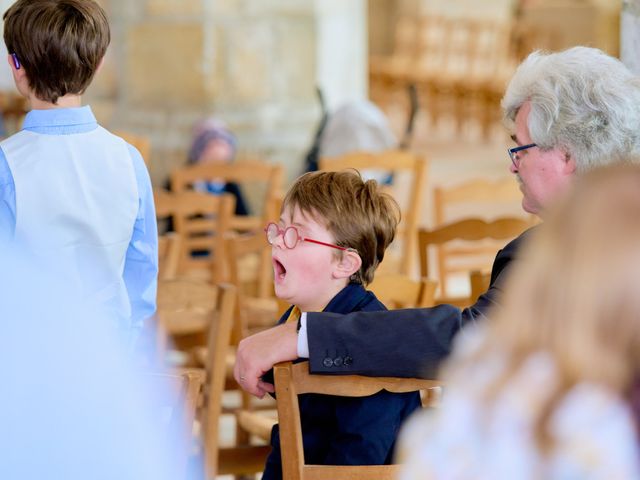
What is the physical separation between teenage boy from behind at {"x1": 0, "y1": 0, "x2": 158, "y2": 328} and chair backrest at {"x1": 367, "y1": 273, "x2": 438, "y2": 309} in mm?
660

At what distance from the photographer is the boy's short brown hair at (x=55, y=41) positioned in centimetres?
220

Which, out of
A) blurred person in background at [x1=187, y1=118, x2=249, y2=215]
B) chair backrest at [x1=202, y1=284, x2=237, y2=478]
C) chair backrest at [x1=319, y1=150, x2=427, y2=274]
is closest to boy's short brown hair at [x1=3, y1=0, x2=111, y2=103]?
chair backrest at [x1=202, y1=284, x2=237, y2=478]

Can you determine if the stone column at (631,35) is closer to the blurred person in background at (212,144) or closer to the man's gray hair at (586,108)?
the man's gray hair at (586,108)

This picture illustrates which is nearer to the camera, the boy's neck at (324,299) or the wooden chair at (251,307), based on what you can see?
the boy's neck at (324,299)

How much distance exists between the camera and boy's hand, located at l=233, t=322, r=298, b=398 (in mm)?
1880

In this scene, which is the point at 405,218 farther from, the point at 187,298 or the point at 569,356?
the point at 569,356

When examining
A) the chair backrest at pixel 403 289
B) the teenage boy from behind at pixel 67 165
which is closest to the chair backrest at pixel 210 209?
the chair backrest at pixel 403 289

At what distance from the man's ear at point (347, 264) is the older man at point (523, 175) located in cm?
24

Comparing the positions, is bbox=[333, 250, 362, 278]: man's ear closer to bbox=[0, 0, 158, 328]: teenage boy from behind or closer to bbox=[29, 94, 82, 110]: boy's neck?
bbox=[0, 0, 158, 328]: teenage boy from behind

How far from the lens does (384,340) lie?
1843 millimetres

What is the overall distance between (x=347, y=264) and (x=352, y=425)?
11.8 inches

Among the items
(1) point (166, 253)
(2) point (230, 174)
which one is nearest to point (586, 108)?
(1) point (166, 253)

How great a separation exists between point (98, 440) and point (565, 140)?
122 cm

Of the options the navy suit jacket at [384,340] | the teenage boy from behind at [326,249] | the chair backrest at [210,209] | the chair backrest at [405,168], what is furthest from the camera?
the chair backrest at [405,168]
